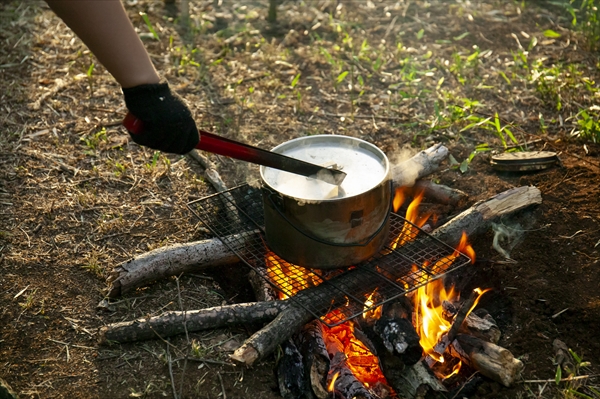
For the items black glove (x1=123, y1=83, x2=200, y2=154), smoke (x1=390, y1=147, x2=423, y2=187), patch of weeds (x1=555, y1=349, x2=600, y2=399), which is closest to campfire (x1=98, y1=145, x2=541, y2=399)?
patch of weeds (x1=555, y1=349, x2=600, y2=399)

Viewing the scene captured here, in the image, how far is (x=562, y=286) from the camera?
3.60 m

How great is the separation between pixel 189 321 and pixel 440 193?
6.38 feet

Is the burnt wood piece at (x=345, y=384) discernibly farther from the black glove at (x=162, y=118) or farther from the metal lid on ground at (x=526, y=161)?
the metal lid on ground at (x=526, y=161)

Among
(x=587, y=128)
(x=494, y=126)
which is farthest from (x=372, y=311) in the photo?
(x=587, y=128)

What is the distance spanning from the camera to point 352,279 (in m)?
3.55

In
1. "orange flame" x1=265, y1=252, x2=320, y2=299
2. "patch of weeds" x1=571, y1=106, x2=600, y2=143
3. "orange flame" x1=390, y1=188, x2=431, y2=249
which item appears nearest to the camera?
"orange flame" x1=265, y1=252, x2=320, y2=299

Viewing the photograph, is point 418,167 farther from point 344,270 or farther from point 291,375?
point 291,375

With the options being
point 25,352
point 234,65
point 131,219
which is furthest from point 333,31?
point 25,352

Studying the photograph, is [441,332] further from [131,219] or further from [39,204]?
[39,204]

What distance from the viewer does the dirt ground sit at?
3309mm

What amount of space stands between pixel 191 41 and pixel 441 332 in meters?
4.41

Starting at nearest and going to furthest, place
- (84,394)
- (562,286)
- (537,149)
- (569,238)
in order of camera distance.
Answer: (84,394) < (562,286) < (569,238) < (537,149)

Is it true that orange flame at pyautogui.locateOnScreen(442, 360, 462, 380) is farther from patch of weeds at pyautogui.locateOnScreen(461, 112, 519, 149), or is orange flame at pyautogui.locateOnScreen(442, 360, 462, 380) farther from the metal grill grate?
patch of weeds at pyautogui.locateOnScreen(461, 112, 519, 149)

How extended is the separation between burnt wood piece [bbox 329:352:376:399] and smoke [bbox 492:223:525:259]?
4.24 feet
